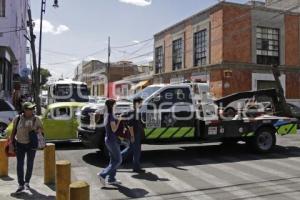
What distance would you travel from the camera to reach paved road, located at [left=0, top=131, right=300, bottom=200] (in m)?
8.73

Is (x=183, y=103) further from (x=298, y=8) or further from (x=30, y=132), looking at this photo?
(x=298, y=8)

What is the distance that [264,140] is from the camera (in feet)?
45.7

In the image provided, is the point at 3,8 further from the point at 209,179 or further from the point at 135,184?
the point at 209,179

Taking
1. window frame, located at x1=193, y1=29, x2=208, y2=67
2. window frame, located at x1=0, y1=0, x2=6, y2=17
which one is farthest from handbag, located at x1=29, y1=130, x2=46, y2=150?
window frame, located at x1=193, y1=29, x2=208, y2=67

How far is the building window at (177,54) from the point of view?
39781 millimetres

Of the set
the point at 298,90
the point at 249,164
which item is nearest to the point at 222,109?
the point at 249,164

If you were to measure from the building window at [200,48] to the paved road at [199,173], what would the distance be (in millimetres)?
20643

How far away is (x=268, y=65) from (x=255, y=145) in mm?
21415

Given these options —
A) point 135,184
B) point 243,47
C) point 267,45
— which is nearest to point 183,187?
point 135,184

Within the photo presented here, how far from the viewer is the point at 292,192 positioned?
8.77m

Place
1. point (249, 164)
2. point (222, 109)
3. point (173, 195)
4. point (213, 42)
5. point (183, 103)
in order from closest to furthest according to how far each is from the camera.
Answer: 1. point (173, 195)
2. point (249, 164)
3. point (183, 103)
4. point (222, 109)
5. point (213, 42)

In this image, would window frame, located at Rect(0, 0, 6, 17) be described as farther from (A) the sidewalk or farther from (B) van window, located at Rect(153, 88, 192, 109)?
(A) the sidewalk

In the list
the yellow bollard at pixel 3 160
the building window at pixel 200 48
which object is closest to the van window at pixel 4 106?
the yellow bollard at pixel 3 160

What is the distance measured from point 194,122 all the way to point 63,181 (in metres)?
6.29
